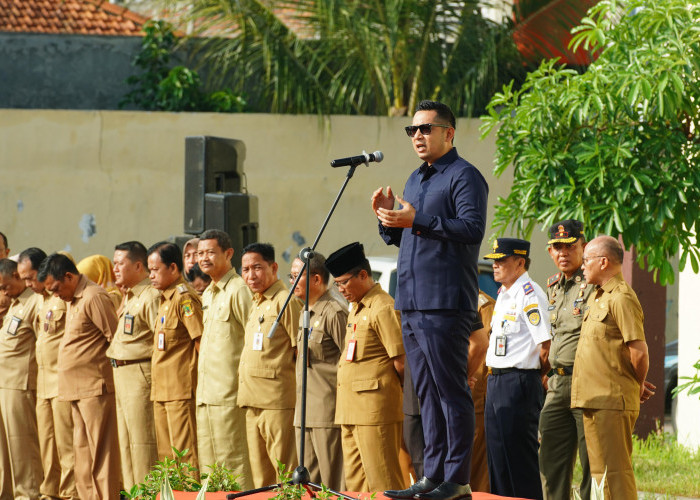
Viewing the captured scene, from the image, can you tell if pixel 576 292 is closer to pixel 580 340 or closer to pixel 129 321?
pixel 580 340

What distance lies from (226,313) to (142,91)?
314 inches

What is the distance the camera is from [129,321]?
8.33 meters

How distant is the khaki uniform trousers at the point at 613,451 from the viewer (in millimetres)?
6391

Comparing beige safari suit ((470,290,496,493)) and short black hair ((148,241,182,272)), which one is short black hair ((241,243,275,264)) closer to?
short black hair ((148,241,182,272))

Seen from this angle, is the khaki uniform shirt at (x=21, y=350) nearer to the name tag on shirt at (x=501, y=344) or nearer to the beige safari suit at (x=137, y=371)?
the beige safari suit at (x=137, y=371)

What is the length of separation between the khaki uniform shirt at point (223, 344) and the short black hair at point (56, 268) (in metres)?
1.11

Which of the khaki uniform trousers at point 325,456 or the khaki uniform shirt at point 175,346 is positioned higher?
the khaki uniform shirt at point 175,346

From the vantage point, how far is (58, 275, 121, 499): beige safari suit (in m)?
8.21

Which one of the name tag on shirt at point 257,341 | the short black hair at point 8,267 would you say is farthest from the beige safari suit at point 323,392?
the short black hair at point 8,267

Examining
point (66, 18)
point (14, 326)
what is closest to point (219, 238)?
point (14, 326)

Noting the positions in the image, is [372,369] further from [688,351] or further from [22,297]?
[688,351]

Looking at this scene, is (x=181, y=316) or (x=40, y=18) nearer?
(x=181, y=316)

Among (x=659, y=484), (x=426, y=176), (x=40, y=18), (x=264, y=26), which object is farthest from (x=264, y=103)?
(x=426, y=176)

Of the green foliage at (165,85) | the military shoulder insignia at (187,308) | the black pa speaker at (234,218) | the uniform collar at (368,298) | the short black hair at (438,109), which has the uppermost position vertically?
the green foliage at (165,85)
